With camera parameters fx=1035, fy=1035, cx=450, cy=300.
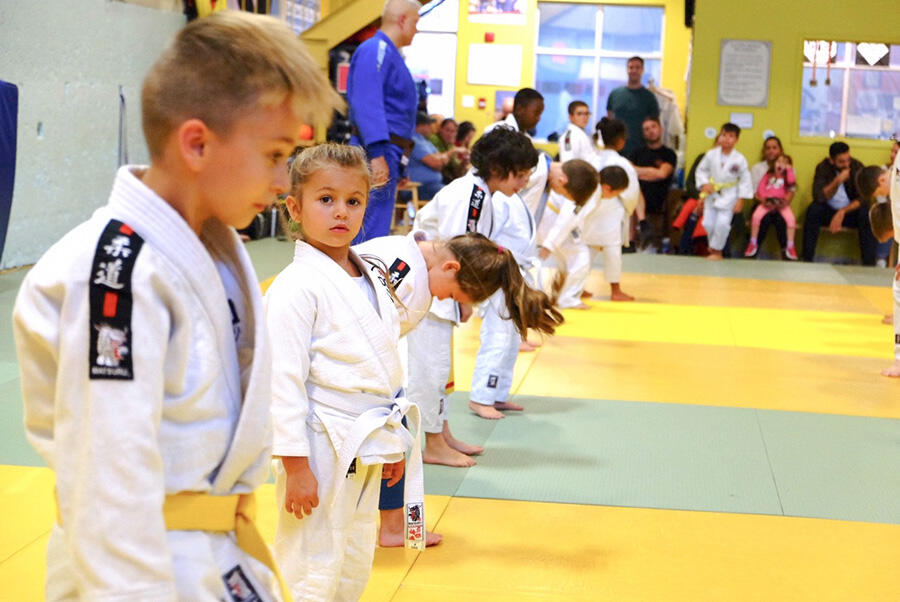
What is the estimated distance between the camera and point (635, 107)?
13.2 m

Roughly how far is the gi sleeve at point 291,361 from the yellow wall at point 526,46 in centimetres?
1496

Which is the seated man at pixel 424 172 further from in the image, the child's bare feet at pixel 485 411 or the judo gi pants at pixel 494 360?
the child's bare feet at pixel 485 411

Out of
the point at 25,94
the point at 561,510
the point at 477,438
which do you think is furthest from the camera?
the point at 25,94

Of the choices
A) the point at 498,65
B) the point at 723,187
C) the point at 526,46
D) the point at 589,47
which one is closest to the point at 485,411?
the point at 723,187

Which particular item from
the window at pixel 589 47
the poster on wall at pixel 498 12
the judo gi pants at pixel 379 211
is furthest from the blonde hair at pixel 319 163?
the poster on wall at pixel 498 12

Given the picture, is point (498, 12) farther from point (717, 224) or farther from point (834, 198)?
point (834, 198)

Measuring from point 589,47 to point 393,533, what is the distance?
15.1 m

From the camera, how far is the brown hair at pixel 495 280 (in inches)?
134

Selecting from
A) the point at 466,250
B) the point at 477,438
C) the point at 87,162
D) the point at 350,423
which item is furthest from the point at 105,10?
the point at 350,423

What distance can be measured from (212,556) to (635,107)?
40.8 ft

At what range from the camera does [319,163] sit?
8.86 ft

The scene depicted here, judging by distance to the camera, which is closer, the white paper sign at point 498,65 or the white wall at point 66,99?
the white wall at point 66,99

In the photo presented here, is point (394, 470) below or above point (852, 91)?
below

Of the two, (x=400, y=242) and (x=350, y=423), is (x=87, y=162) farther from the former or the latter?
(x=350, y=423)
